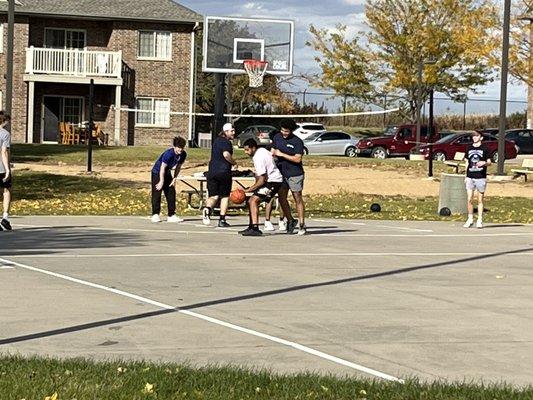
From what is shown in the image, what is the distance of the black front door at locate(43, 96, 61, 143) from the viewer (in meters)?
51.9

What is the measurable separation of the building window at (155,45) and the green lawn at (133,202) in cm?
2308

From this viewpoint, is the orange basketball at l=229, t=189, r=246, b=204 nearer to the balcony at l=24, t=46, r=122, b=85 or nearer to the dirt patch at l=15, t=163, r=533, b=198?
the dirt patch at l=15, t=163, r=533, b=198

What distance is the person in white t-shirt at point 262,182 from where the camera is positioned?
60.5 feet

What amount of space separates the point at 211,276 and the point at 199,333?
3.79 meters

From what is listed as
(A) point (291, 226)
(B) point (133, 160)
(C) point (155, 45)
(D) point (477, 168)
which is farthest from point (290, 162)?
(C) point (155, 45)

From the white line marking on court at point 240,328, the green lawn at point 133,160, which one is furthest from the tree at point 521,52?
the white line marking on court at point 240,328

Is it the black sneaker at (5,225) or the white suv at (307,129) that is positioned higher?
the white suv at (307,129)

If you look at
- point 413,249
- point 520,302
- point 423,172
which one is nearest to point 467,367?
point 520,302

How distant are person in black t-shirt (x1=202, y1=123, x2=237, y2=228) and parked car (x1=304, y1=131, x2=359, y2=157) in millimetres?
30104

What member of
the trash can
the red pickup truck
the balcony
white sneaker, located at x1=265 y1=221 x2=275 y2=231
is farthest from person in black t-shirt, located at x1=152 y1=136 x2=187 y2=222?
the balcony

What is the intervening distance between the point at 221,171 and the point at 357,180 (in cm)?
1346

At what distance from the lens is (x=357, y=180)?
3278 centimetres

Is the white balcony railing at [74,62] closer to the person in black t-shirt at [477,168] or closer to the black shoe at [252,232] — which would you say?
the person in black t-shirt at [477,168]

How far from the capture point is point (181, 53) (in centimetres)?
5328
